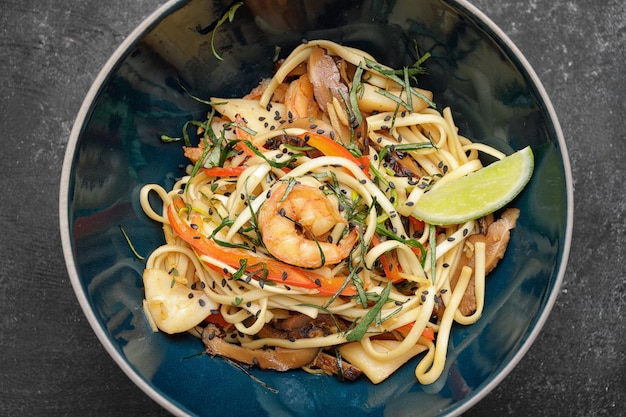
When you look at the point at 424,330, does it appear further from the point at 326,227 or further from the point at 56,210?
the point at 56,210

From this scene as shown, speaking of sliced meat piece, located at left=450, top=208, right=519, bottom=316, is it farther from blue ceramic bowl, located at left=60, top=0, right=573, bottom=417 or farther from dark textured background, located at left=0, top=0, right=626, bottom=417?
dark textured background, located at left=0, top=0, right=626, bottom=417

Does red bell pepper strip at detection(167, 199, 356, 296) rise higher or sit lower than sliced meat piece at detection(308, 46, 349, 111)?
lower

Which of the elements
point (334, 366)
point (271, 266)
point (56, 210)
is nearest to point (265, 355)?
point (334, 366)

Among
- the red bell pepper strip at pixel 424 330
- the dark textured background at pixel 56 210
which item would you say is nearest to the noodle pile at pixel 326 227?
the red bell pepper strip at pixel 424 330

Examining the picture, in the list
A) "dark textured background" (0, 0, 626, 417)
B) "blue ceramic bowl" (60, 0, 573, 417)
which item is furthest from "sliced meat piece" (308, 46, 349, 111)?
"dark textured background" (0, 0, 626, 417)

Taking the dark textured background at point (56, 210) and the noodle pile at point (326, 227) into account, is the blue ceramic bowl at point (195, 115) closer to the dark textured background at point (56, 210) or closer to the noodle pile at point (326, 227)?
the noodle pile at point (326, 227)

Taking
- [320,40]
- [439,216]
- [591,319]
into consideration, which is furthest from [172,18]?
[591,319]

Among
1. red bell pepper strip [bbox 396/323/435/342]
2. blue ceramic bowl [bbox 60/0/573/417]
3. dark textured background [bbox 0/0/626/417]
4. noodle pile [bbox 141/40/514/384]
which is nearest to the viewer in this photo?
blue ceramic bowl [bbox 60/0/573/417]
